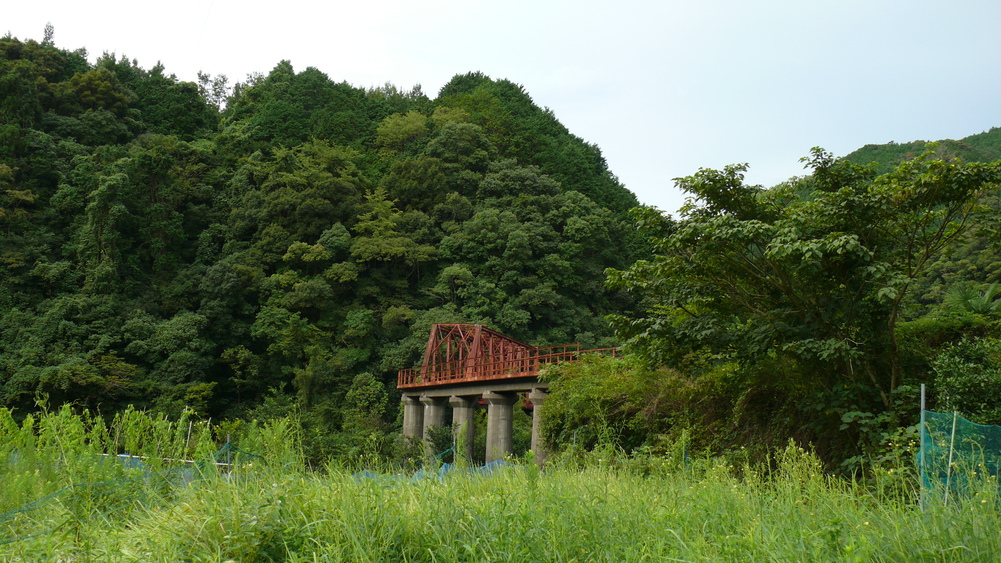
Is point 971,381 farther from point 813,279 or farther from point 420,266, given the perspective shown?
point 420,266

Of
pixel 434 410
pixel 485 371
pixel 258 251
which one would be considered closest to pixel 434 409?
pixel 434 410

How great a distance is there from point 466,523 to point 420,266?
36549mm

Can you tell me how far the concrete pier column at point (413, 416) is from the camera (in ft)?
103

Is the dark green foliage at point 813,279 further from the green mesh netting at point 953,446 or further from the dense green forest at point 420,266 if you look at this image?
the green mesh netting at point 953,446

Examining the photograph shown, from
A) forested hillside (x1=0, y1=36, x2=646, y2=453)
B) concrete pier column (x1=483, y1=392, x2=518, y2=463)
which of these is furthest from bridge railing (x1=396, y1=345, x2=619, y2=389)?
forested hillside (x1=0, y1=36, x2=646, y2=453)

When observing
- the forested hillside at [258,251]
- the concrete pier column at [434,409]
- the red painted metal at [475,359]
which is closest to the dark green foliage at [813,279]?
the red painted metal at [475,359]

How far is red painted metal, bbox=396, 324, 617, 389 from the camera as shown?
2414cm

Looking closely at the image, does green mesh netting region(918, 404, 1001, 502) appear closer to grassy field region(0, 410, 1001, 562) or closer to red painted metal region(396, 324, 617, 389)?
grassy field region(0, 410, 1001, 562)

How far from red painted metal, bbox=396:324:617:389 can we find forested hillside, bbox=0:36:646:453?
8.82 ft

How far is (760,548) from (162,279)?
1506 inches

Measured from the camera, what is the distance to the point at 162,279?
36.9 m

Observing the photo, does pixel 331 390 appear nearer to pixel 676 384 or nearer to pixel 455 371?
pixel 455 371

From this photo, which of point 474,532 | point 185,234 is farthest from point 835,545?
point 185,234

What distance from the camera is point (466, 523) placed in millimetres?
4082
